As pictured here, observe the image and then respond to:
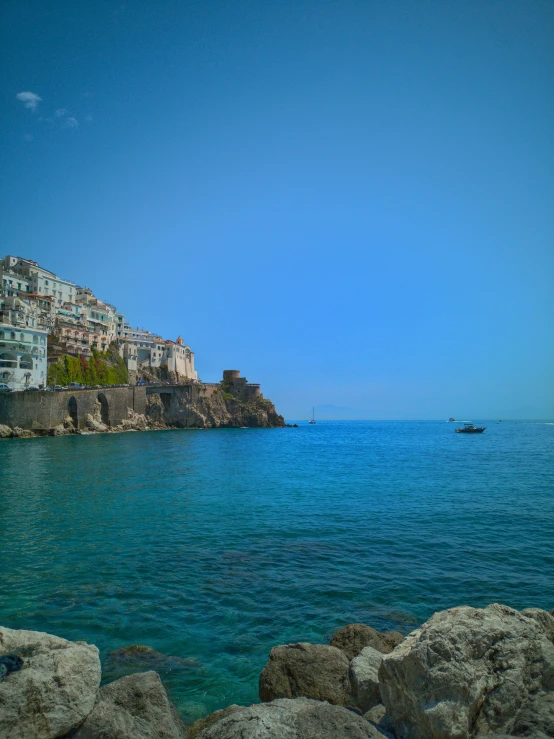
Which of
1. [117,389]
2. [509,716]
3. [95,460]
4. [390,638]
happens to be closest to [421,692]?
[509,716]

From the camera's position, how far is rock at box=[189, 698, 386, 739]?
14.6ft

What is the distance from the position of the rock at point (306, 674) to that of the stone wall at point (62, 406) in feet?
221

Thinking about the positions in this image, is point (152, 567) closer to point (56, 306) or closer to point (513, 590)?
point (513, 590)

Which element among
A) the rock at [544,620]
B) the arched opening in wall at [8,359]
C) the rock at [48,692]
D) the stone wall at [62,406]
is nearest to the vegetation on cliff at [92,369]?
the arched opening in wall at [8,359]

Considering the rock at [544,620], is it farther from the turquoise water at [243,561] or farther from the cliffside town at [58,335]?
the cliffside town at [58,335]

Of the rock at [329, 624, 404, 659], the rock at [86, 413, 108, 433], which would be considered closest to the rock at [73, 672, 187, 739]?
the rock at [329, 624, 404, 659]

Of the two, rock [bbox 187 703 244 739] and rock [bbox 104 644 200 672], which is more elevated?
rock [bbox 187 703 244 739]

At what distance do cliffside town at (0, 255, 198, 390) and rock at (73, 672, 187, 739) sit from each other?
75.6 m

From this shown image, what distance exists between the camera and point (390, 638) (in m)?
8.74

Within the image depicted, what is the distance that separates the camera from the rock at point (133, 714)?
4707 millimetres

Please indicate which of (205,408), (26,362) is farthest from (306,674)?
(205,408)

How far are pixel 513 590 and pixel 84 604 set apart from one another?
10794 mm

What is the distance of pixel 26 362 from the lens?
75188 millimetres

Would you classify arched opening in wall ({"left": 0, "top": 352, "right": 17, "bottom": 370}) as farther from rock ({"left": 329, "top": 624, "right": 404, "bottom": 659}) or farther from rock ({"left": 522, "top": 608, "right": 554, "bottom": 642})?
rock ({"left": 522, "top": 608, "right": 554, "bottom": 642})
